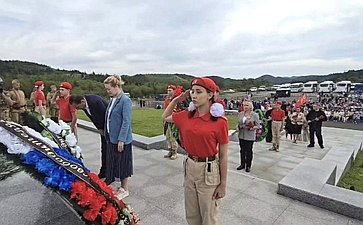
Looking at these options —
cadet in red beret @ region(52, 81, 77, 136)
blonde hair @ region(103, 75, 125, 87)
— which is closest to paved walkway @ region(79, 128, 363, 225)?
cadet in red beret @ region(52, 81, 77, 136)

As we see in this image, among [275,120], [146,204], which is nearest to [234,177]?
[146,204]

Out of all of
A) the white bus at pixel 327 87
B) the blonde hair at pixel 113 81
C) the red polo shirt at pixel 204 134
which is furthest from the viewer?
the white bus at pixel 327 87

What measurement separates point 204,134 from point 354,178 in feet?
25.2

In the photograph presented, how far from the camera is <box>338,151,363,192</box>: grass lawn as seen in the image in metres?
6.86

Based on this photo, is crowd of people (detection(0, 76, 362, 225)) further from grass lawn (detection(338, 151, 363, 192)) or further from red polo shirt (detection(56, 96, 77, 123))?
grass lawn (detection(338, 151, 363, 192))

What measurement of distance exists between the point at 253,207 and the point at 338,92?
56.6 meters

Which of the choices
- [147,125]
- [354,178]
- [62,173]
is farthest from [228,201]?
[147,125]

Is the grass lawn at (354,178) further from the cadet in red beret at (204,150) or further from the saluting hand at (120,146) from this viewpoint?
the saluting hand at (120,146)

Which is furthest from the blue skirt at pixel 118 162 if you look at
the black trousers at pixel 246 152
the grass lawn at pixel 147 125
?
the grass lawn at pixel 147 125

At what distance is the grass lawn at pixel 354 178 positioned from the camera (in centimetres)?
686

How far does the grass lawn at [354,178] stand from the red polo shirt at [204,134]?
5.86 metres

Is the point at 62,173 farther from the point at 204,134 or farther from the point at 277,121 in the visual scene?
the point at 277,121

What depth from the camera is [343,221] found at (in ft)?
11.0

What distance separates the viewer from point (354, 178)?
7.91 meters
